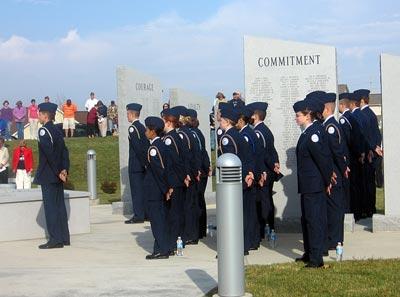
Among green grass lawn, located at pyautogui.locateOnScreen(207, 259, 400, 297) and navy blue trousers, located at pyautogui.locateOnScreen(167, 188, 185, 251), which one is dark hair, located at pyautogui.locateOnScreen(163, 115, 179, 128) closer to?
navy blue trousers, located at pyautogui.locateOnScreen(167, 188, 185, 251)

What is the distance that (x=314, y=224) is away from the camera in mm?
9664

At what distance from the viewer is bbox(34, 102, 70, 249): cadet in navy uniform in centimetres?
1203

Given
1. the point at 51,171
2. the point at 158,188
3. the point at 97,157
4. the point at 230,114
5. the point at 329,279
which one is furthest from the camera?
the point at 97,157

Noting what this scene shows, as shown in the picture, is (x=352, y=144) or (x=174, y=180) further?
(x=352, y=144)

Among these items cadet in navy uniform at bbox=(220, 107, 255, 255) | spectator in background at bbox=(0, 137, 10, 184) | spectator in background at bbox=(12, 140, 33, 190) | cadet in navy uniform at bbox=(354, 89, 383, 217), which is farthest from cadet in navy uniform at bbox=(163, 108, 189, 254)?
spectator in background at bbox=(0, 137, 10, 184)

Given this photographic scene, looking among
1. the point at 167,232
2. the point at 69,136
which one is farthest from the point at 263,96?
the point at 69,136

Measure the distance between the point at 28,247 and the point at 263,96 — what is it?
428 cm

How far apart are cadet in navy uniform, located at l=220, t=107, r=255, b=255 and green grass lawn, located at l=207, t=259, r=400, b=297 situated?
1.42 metres

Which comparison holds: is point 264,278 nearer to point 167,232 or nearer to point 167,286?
point 167,286

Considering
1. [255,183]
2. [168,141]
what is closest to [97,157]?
[255,183]

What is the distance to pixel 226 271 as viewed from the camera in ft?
25.3

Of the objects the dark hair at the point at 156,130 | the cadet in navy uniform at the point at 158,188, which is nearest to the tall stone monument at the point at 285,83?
the dark hair at the point at 156,130

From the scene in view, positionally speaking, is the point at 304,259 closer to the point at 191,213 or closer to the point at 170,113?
the point at 170,113

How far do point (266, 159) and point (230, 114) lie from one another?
1.55 m
